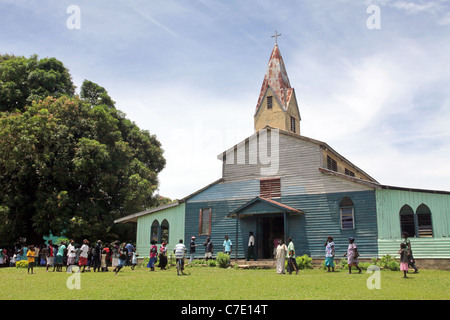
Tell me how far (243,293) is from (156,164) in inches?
1264

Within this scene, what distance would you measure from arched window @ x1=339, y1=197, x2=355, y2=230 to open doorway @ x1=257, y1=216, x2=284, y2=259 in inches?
166

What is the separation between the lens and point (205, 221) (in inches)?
1089

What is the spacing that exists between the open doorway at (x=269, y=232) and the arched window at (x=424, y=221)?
8.03 metres

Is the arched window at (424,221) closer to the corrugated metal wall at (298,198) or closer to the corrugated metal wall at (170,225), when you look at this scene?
the corrugated metal wall at (298,198)

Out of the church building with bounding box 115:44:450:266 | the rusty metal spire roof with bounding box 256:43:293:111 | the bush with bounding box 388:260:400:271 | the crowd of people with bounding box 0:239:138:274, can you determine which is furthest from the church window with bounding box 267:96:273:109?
the bush with bounding box 388:260:400:271

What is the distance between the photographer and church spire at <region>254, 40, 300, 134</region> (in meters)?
31.7

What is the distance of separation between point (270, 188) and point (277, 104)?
853 cm

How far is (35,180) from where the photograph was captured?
98.7 feet

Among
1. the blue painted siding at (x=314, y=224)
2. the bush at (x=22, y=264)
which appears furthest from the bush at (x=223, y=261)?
the bush at (x=22, y=264)

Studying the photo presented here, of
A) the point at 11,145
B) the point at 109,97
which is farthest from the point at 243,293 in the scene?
the point at 109,97

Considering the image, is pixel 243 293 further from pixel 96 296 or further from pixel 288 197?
pixel 288 197

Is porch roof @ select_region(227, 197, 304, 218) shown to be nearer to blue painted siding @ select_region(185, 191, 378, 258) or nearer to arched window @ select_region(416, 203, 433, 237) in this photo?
blue painted siding @ select_region(185, 191, 378, 258)
